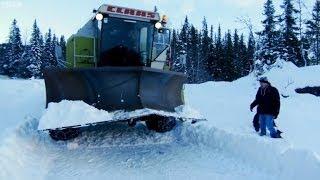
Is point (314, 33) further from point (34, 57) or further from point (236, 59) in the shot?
point (34, 57)

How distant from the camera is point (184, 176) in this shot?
766cm

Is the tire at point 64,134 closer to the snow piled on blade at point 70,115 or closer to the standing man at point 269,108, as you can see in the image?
the snow piled on blade at point 70,115

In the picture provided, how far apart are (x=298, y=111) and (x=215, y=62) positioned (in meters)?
50.0

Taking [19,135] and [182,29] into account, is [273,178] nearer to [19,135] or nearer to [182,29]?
[19,135]

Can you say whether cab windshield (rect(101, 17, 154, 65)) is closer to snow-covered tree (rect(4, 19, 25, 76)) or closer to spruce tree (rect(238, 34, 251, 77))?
spruce tree (rect(238, 34, 251, 77))

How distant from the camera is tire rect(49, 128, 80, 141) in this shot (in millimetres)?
9930

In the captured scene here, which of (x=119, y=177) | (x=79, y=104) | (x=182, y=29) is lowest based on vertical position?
(x=119, y=177)

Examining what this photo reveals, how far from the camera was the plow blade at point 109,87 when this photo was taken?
952 centimetres

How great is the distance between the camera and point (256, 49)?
44156mm

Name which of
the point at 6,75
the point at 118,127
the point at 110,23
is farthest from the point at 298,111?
the point at 6,75

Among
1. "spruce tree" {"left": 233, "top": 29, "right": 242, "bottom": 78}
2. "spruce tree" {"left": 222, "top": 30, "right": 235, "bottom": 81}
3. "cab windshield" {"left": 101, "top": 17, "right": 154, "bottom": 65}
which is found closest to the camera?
"cab windshield" {"left": 101, "top": 17, "right": 154, "bottom": 65}

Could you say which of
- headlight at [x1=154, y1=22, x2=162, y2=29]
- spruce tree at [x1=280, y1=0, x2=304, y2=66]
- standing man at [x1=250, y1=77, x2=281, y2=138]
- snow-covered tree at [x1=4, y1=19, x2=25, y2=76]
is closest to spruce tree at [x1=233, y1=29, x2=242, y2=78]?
spruce tree at [x1=280, y1=0, x2=304, y2=66]

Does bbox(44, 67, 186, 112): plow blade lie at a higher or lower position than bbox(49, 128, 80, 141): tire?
higher

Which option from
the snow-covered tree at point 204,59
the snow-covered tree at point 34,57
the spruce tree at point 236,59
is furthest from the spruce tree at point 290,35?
the snow-covered tree at point 34,57
